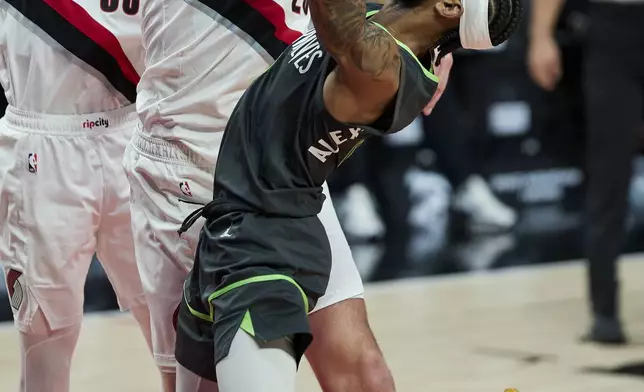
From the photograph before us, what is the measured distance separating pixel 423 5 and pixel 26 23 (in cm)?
126

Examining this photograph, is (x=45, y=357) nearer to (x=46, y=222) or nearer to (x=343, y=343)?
(x=46, y=222)

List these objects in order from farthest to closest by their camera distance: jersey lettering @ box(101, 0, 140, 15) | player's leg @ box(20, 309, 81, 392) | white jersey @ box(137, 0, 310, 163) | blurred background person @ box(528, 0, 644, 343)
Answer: blurred background person @ box(528, 0, 644, 343) → player's leg @ box(20, 309, 81, 392) → jersey lettering @ box(101, 0, 140, 15) → white jersey @ box(137, 0, 310, 163)

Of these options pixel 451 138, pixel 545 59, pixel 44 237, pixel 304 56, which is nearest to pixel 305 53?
pixel 304 56

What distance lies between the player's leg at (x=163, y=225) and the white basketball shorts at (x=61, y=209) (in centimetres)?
37

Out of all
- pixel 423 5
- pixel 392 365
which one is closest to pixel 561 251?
pixel 392 365

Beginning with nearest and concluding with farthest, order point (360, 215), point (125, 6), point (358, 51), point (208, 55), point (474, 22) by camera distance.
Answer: point (358, 51), point (474, 22), point (208, 55), point (125, 6), point (360, 215)

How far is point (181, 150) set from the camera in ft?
9.53

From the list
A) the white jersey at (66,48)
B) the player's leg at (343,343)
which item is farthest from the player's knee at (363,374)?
the white jersey at (66,48)

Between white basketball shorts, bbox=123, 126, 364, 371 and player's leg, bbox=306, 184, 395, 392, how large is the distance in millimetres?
46

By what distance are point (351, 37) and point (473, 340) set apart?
10.1 feet

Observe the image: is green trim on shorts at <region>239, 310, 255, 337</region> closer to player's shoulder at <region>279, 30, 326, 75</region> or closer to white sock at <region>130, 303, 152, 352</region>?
player's shoulder at <region>279, 30, 326, 75</region>

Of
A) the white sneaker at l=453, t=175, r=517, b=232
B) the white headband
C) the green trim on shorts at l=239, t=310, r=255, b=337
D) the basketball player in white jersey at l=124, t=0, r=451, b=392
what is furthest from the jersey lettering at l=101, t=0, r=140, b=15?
the white sneaker at l=453, t=175, r=517, b=232

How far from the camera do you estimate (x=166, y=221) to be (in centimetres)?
293

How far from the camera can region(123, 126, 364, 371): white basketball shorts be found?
9.47 ft
